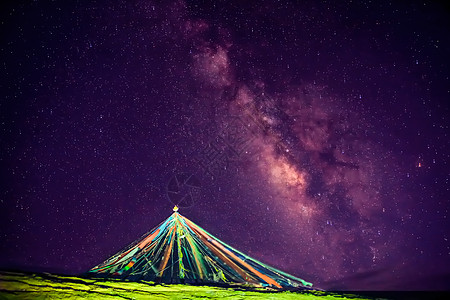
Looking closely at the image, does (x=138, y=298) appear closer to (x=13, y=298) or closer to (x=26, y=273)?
(x=13, y=298)

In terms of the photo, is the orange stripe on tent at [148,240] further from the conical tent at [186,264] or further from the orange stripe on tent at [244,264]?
the orange stripe on tent at [244,264]

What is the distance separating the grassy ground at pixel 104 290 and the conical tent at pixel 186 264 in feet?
1.26

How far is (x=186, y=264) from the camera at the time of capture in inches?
183

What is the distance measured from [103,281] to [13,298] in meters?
1.30

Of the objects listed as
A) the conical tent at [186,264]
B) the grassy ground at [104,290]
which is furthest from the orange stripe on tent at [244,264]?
the grassy ground at [104,290]

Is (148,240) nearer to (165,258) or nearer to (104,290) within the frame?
(165,258)

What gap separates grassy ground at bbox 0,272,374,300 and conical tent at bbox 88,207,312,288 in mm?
383

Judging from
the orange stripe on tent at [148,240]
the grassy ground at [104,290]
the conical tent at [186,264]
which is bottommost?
the grassy ground at [104,290]

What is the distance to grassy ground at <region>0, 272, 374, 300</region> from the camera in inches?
109

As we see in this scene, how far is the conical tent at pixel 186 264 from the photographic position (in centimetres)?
423

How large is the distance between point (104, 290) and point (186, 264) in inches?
68.8

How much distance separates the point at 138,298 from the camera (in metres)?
3.01

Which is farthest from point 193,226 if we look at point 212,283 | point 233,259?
point 212,283

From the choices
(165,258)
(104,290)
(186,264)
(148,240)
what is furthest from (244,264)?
(104,290)
